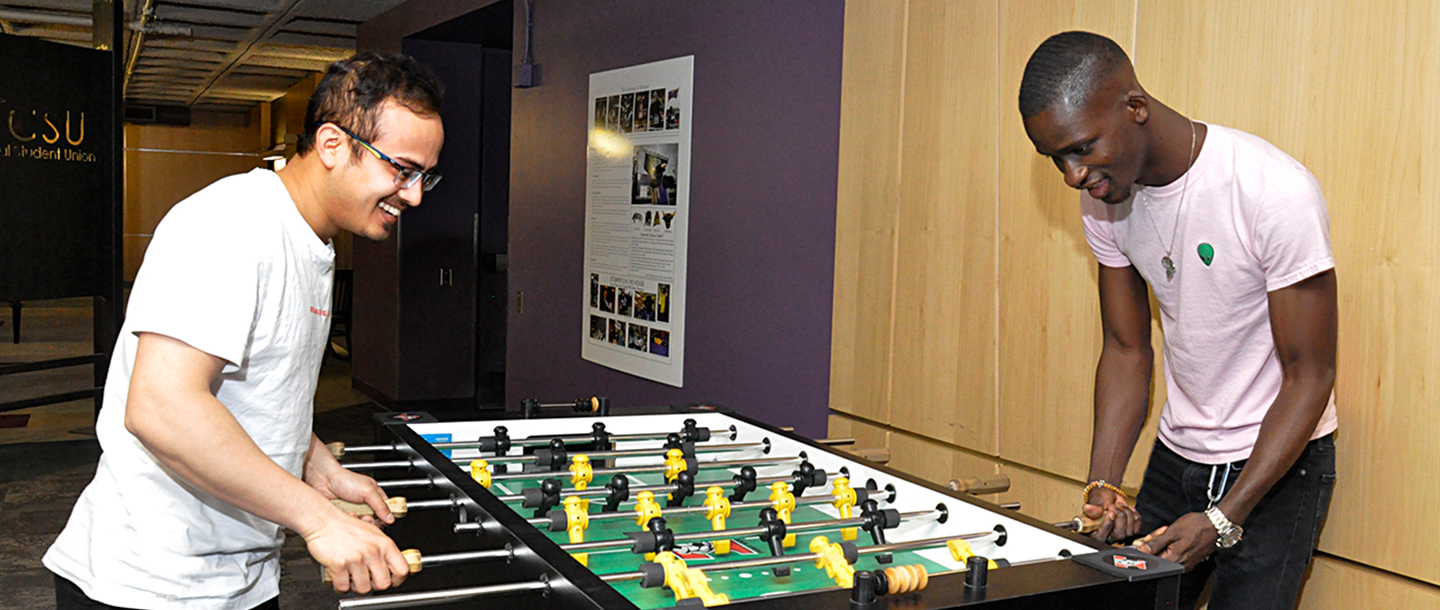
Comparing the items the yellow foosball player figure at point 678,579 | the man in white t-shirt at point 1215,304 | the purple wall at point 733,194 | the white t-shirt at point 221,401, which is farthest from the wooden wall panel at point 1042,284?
the white t-shirt at point 221,401

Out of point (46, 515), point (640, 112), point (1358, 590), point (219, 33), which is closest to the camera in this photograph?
point (1358, 590)

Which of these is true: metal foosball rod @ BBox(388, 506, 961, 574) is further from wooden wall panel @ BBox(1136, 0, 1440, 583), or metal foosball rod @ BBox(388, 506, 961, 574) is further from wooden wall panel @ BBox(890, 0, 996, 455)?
Answer: wooden wall panel @ BBox(890, 0, 996, 455)

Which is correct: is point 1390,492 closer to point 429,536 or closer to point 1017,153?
point 1017,153

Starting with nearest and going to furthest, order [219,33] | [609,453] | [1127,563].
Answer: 1. [1127,563]
2. [609,453]
3. [219,33]

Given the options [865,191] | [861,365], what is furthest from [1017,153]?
[861,365]

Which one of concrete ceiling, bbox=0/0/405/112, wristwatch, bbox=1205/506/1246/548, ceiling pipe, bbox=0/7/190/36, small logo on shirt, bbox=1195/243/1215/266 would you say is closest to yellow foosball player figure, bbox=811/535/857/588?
wristwatch, bbox=1205/506/1246/548

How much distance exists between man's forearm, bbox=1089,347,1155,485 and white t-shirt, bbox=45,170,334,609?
5.20 feet

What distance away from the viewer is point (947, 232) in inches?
115

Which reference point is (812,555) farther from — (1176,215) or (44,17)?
(44,17)

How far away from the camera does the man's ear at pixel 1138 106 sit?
184cm

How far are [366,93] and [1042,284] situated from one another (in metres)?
1.76

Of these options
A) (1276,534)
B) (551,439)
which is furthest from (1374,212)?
(551,439)

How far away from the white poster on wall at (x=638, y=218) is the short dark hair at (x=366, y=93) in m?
2.75

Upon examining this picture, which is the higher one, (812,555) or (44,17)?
(44,17)
